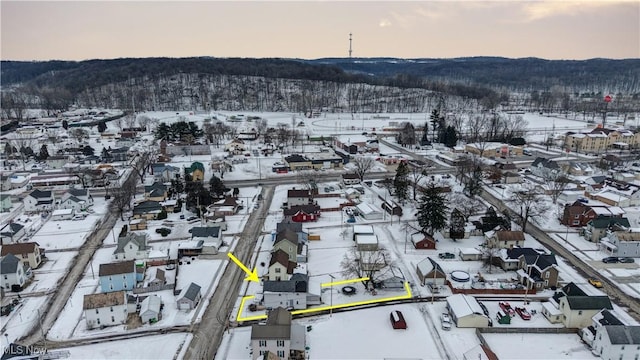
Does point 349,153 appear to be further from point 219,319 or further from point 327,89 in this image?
point 327,89

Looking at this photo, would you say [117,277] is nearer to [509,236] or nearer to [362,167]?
[509,236]

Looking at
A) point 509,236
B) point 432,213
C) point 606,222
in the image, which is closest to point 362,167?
point 432,213

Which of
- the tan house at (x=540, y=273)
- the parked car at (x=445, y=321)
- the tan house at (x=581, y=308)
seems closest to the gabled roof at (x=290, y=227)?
the parked car at (x=445, y=321)

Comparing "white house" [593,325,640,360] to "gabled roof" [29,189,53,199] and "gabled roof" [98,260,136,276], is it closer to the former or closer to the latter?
"gabled roof" [98,260,136,276]

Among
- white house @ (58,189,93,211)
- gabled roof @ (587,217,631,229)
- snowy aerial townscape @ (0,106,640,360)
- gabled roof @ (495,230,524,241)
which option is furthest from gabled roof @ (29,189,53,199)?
gabled roof @ (587,217,631,229)

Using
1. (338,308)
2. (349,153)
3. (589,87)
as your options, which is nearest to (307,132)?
(349,153)
